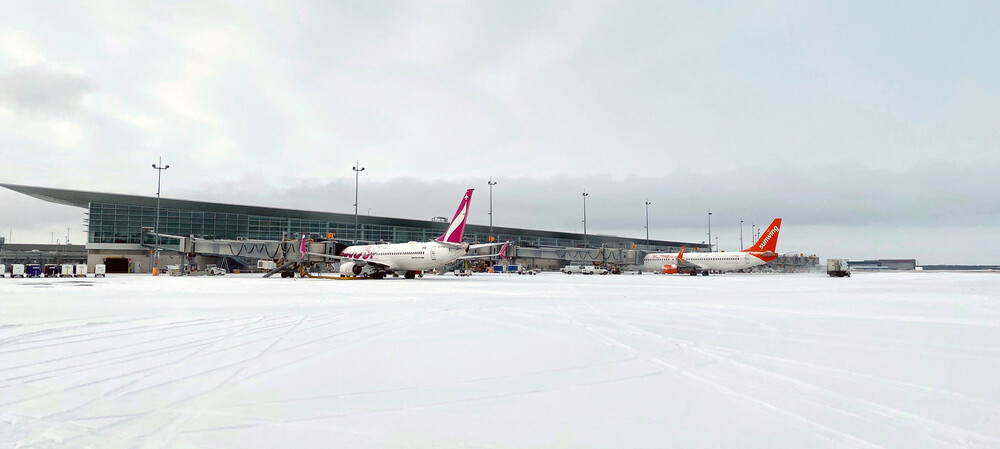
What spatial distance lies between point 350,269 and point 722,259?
46218 millimetres

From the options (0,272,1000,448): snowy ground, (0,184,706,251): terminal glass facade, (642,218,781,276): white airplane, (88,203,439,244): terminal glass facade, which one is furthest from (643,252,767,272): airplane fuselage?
(0,272,1000,448): snowy ground

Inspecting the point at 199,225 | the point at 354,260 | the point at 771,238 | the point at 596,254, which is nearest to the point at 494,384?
the point at 354,260

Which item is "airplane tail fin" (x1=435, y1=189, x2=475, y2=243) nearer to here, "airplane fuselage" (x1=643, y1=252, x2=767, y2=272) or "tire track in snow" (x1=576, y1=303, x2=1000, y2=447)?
"tire track in snow" (x1=576, y1=303, x2=1000, y2=447)

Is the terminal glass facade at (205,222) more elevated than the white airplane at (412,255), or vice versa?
the terminal glass facade at (205,222)

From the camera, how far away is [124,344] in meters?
7.78

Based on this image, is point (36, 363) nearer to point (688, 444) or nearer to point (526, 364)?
point (526, 364)

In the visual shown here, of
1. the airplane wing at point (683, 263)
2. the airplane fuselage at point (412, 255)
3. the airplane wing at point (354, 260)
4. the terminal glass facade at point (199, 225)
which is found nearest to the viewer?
the airplane fuselage at point (412, 255)

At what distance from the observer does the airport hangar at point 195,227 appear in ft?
213

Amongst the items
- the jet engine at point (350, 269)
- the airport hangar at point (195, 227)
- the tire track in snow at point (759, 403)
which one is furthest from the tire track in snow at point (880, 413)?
the airport hangar at point (195, 227)

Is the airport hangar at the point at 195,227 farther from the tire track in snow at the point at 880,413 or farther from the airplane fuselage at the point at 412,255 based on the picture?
the tire track in snow at the point at 880,413

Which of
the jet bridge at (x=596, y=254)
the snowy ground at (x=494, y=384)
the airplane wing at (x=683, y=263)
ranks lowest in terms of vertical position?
the snowy ground at (x=494, y=384)

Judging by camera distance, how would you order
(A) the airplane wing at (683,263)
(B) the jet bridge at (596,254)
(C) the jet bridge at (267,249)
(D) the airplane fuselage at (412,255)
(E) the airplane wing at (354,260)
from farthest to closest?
1. (B) the jet bridge at (596,254)
2. (A) the airplane wing at (683,263)
3. (C) the jet bridge at (267,249)
4. (E) the airplane wing at (354,260)
5. (D) the airplane fuselage at (412,255)

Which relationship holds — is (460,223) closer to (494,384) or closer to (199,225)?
(494,384)

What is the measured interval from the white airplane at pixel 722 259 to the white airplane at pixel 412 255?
34744mm
